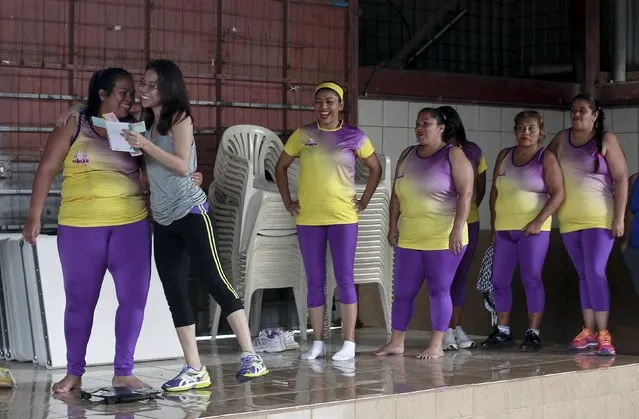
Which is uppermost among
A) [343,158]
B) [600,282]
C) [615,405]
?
[343,158]

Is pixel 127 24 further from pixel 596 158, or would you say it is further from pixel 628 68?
pixel 628 68

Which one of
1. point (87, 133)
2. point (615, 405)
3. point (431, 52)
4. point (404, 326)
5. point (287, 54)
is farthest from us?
point (431, 52)

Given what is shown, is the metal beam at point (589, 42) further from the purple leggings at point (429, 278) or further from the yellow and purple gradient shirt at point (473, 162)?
the purple leggings at point (429, 278)

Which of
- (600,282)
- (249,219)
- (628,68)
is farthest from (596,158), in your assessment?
(628,68)

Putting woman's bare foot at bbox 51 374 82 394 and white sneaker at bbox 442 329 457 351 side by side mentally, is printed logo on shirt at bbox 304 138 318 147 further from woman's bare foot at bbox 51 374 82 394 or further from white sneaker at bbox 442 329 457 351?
woman's bare foot at bbox 51 374 82 394

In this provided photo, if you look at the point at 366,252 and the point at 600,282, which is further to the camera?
the point at 366,252

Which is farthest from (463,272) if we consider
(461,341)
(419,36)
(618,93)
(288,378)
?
(419,36)

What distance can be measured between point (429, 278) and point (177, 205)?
76.0 inches

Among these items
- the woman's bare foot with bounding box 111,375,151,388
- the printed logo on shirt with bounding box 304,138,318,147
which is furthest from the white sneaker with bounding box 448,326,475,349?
the woman's bare foot with bounding box 111,375,151,388

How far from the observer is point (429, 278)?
258 inches

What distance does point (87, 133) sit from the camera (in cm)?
504

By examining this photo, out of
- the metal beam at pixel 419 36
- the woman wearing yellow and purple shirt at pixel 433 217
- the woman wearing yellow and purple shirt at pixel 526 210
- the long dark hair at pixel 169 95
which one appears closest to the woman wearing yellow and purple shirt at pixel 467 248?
the woman wearing yellow and purple shirt at pixel 526 210

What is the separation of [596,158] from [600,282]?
2.46 ft

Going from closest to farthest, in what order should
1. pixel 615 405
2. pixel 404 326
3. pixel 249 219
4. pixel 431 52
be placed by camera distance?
pixel 615 405, pixel 404 326, pixel 249 219, pixel 431 52
